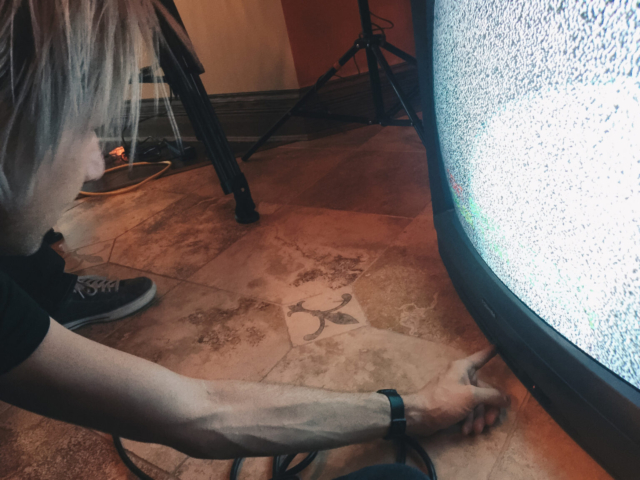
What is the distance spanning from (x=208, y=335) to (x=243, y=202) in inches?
23.7

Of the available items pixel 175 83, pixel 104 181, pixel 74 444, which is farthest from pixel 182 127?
pixel 74 444

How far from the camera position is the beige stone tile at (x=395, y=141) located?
186 cm

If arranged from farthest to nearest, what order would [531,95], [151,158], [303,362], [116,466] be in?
[151,158]
[303,362]
[116,466]
[531,95]

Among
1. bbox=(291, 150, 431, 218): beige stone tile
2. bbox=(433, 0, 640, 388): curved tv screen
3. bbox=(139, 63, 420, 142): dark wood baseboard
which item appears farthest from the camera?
bbox=(139, 63, 420, 142): dark wood baseboard

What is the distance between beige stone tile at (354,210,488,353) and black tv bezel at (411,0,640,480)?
68mm

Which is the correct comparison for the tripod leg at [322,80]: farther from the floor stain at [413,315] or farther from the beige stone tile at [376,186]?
the floor stain at [413,315]

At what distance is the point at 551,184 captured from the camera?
457 mm

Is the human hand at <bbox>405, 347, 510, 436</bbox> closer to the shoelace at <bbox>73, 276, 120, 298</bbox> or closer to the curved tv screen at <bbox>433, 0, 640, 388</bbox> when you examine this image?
the curved tv screen at <bbox>433, 0, 640, 388</bbox>

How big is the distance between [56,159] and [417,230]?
3.15 ft

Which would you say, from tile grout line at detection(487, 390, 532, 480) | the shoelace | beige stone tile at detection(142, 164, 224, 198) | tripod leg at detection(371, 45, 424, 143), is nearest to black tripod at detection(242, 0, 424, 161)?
tripod leg at detection(371, 45, 424, 143)

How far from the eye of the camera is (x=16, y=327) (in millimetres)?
448

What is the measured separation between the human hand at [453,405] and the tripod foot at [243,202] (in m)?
1.02

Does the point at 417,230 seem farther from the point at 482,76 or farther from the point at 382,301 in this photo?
the point at 482,76

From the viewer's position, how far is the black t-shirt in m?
0.44
